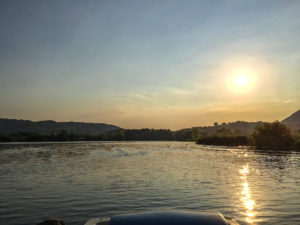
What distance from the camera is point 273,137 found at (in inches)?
4835

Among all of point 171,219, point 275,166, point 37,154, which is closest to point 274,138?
point 275,166

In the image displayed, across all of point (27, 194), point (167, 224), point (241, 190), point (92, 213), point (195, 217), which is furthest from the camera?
point (241, 190)

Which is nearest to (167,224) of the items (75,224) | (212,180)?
(75,224)

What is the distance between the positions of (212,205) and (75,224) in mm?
9760

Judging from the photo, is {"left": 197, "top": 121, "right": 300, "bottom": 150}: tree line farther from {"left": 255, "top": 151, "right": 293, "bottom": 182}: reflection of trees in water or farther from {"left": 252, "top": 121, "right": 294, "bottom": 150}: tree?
{"left": 255, "top": 151, "right": 293, "bottom": 182}: reflection of trees in water

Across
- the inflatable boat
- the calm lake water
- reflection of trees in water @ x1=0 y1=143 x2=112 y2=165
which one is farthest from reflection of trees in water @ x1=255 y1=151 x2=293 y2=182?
reflection of trees in water @ x1=0 y1=143 x2=112 y2=165

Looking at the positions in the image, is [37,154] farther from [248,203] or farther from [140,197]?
[248,203]

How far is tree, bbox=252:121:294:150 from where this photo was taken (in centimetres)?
11641

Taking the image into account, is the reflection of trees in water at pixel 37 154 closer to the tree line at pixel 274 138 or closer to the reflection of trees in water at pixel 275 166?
the reflection of trees in water at pixel 275 166

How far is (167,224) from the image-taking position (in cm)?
924

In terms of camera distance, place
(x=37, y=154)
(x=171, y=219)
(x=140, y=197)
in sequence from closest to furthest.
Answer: (x=171, y=219)
(x=140, y=197)
(x=37, y=154)

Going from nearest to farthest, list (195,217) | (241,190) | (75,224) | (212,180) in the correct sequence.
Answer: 1. (195,217)
2. (75,224)
3. (241,190)
4. (212,180)

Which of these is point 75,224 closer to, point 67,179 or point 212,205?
point 212,205

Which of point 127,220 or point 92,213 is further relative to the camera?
point 92,213
